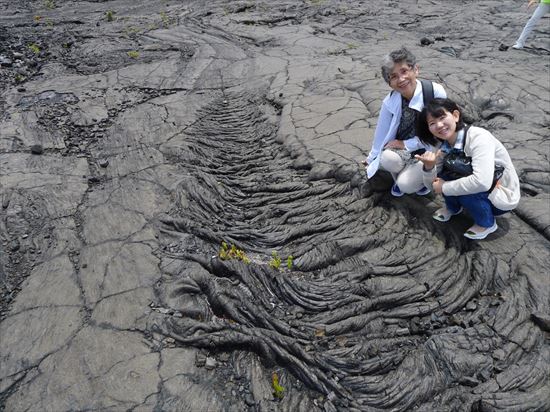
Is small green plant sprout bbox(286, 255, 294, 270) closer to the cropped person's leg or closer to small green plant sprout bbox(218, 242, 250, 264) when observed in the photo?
small green plant sprout bbox(218, 242, 250, 264)

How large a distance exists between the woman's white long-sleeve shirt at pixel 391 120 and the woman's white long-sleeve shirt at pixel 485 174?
1.51ft

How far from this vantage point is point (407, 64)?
317 cm

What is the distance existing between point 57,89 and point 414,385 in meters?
6.67

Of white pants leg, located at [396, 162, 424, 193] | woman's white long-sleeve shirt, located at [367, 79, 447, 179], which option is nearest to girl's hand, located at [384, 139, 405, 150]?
woman's white long-sleeve shirt, located at [367, 79, 447, 179]

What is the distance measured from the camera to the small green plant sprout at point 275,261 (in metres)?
3.51

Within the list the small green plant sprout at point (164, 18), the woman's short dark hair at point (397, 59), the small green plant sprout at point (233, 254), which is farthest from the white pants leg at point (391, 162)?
the small green plant sprout at point (164, 18)

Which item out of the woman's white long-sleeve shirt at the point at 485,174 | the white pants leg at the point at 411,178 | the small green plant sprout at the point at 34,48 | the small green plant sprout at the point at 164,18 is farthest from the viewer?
the small green plant sprout at the point at 164,18

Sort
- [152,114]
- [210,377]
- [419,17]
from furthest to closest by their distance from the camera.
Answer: [419,17] < [152,114] < [210,377]

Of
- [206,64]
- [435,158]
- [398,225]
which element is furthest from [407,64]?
[206,64]

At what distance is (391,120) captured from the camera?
140 inches

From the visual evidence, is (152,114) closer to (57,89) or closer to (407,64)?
(57,89)

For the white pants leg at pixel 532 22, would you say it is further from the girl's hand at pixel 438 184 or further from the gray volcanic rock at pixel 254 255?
the girl's hand at pixel 438 184

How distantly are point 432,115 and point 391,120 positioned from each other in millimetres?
651

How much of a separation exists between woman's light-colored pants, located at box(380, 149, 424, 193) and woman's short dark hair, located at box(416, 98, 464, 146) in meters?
0.32
